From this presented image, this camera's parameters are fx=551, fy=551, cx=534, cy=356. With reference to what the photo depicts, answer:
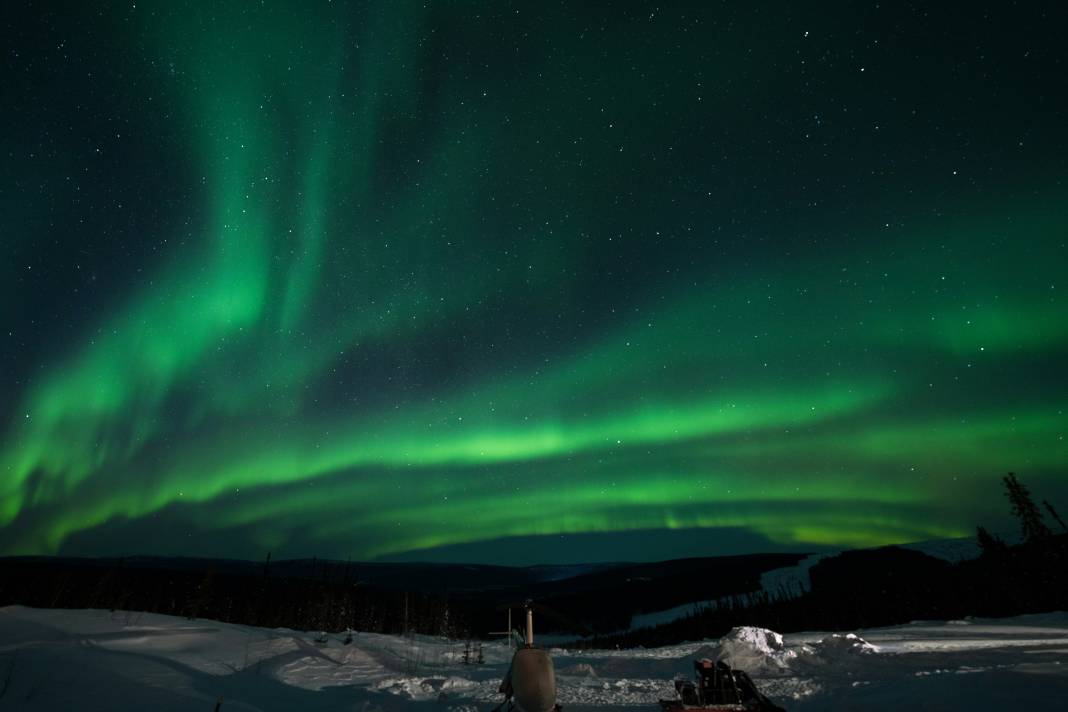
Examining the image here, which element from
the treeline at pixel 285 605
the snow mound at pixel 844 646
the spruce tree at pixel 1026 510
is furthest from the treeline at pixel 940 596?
the snow mound at pixel 844 646

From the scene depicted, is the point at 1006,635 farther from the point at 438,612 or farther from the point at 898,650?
the point at 438,612

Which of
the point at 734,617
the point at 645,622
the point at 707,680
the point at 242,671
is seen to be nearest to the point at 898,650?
the point at 707,680

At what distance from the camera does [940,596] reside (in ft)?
282

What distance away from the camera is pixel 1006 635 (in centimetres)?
3231

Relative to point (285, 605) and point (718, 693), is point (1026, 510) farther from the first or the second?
point (285, 605)

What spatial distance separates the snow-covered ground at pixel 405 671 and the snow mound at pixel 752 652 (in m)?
0.09

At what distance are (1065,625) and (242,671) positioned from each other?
4943 centimetres

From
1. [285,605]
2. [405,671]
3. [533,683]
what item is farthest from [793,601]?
[533,683]

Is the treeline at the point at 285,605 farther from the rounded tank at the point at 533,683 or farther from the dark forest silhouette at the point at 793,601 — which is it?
the rounded tank at the point at 533,683

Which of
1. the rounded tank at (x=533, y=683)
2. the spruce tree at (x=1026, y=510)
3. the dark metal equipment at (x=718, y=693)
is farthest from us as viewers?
the spruce tree at (x=1026, y=510)

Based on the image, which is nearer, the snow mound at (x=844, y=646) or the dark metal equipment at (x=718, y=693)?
the dark metal equipment at (x=718, y=693)

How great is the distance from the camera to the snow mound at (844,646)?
26.9 m

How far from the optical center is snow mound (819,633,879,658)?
2692 centimetres

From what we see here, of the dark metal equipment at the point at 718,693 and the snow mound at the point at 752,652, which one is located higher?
the dark metal equipment at the point at 718,693
